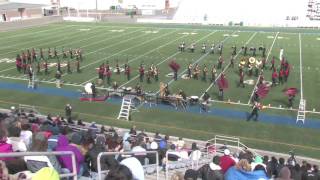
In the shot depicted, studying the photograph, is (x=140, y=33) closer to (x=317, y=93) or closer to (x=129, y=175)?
(x=317, y=93)

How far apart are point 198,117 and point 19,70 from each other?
14105mm

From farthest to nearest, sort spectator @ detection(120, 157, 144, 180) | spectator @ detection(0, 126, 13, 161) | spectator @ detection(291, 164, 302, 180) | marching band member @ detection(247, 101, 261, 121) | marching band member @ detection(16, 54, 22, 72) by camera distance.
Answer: marching band member @ detection(16, 54, 22, 72)
marching band member @ detection(247, 101, 261, 121)
spectator @ detection(291, 164, 302, 180)
spectator @ detection(0, 126, 13, 161)
spectator @ detection(120, 157, 144, 180)

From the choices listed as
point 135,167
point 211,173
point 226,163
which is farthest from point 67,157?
point 226,163

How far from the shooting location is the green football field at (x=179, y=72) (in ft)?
57.6

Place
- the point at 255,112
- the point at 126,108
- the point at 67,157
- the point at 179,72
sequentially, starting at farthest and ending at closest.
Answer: the point at 179,72
the point at 126,108
the point at 255,112
the point at 67,157

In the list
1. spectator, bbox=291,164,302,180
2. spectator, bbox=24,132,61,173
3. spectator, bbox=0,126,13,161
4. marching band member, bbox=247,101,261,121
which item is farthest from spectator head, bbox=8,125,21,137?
marching band member, bbox=247,101,261,121

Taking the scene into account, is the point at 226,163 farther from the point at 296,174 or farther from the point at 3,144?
the point at 3,144

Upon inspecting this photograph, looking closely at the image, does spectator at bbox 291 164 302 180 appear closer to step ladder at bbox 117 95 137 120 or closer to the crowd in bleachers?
the crowd in bleachers

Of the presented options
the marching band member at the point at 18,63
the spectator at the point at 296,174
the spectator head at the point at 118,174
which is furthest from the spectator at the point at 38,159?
the marching band member at the point at 18,63

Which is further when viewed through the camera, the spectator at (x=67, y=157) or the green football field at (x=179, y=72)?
the green football field at (x=179, y=72)

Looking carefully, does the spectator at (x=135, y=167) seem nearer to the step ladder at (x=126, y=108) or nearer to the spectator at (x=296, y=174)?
the spectator at (x=296, y=174)

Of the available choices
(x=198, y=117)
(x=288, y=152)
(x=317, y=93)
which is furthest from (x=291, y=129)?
(x=317, y=93)

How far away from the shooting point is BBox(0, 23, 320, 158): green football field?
691 inches

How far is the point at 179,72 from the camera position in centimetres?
2698
